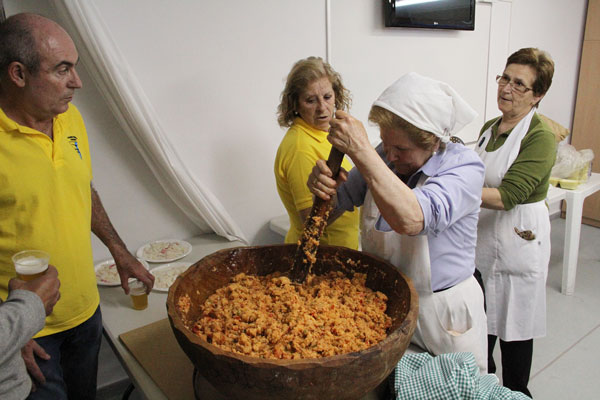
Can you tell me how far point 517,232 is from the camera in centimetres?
199

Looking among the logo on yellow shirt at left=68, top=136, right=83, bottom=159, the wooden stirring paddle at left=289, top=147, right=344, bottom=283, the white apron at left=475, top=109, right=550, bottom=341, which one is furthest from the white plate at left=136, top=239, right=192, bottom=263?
the white apron at left=475, top=109, right=550, bottom=341

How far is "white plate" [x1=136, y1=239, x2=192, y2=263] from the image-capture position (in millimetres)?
2111

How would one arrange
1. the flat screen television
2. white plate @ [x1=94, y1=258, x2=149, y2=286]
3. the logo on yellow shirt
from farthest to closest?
the flat screen television
white plate @ [x1=94, y1=258, x2=149, y2=286]
the logo on yellow shirt

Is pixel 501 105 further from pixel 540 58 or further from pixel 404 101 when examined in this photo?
pixel 404 101

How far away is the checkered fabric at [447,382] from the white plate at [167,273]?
114cm

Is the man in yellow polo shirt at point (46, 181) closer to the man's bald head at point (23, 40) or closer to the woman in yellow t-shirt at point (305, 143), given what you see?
the man's bald head at point (23, 40)

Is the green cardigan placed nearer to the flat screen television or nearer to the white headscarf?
the white headscarf

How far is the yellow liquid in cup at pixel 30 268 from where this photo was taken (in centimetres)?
113

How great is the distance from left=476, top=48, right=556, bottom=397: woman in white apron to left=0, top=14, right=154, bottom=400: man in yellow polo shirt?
164 centimetres

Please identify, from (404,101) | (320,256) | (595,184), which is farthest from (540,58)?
(595,184)

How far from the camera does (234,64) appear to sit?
2.37 m

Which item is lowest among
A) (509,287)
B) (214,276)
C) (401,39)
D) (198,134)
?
(509,287)

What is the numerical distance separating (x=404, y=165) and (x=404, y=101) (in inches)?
8.5

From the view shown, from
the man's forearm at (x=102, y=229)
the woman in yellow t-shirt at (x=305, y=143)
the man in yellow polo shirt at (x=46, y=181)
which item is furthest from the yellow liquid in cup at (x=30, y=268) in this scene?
the woman in yellow t-shirt at (x=305, y=143)
